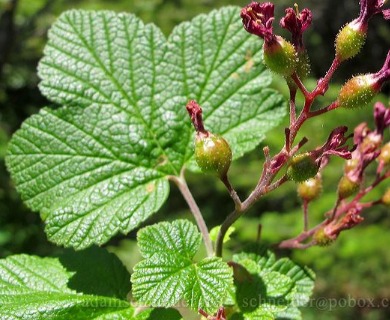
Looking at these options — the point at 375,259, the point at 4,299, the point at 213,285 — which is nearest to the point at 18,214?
the point at 4,299

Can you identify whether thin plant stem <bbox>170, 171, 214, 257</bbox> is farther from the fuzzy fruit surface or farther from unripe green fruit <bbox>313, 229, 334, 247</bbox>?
the fuzzy fruit surface

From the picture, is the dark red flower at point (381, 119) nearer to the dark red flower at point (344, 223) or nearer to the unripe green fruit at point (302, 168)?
the dark red flower at point (344, 223)

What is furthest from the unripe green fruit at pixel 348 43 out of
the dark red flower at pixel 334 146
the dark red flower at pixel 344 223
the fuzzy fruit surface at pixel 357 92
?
the dark red flower at pixel 344 223

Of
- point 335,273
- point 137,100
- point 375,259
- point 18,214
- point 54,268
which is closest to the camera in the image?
point 54,268

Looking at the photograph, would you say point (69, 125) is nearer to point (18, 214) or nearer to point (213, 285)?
point (213, 285)

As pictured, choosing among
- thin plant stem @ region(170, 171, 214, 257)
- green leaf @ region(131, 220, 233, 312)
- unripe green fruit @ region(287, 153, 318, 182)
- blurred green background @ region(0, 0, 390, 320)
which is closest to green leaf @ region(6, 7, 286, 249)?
thin plant stem @ region(170, 171, 214, 257)

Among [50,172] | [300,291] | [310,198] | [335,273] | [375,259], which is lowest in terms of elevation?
[335,273]

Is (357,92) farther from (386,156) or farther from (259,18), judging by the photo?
(386,156)

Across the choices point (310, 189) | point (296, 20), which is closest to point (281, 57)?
point (296, 20)
